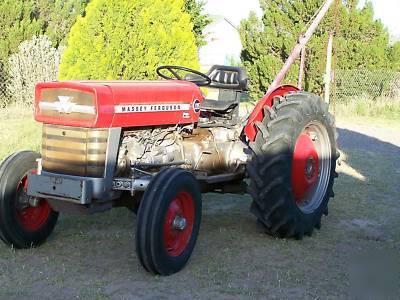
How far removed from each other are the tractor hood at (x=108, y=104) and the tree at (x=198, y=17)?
471 inches

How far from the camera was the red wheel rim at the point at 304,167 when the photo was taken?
4.85 metres

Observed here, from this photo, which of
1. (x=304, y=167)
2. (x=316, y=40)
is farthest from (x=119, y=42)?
(x=316, y=40)

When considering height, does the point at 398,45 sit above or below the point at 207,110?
above

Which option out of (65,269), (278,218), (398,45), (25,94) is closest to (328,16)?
(398,45)

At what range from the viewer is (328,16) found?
16.5 meters

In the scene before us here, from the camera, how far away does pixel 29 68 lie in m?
13.7

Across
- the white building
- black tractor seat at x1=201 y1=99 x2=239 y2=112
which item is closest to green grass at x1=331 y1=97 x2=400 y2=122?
black tractor seat at x1=201 y1=99 x2=239 y2=112

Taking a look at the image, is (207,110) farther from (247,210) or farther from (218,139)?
(247,210)

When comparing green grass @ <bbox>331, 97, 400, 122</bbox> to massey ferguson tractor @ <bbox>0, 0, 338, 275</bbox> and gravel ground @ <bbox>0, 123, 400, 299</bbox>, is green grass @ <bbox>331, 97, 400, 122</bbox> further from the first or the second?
massey ferguson tractor @ <bbox>0, 0, 338, 275</bbox>

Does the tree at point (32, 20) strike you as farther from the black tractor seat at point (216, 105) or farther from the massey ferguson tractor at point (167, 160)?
the black tractor seat at point (216, 105)

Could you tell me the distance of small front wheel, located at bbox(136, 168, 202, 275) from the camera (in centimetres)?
358

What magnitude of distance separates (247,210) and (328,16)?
1214cm

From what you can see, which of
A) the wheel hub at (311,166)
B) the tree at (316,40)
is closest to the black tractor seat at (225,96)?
the wheel hub at (311,166)

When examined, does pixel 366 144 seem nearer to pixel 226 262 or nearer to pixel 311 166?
pixel 311 166
